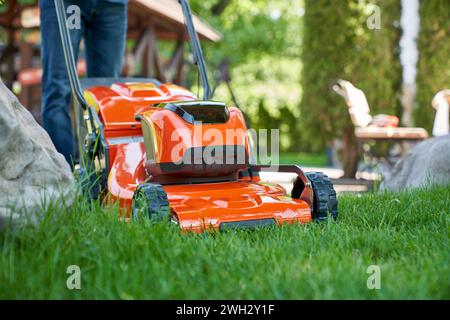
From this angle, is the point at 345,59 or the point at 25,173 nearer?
the point at 25,173

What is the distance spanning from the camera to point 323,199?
2.98 m

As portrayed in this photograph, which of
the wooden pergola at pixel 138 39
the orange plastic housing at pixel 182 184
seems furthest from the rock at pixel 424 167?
the wooden pergola at pixel 138 39

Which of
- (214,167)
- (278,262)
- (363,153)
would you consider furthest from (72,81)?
(363,153)

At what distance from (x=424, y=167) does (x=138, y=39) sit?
489 centimetres

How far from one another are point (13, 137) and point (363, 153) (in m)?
5.79

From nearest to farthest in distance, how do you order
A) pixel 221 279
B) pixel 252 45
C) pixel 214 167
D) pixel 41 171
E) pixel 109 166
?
pixel 221 279, pixel 41 171, pixel 214 167, pixel 109 166, pixel 252 45

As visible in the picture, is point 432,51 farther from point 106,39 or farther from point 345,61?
point 106,39

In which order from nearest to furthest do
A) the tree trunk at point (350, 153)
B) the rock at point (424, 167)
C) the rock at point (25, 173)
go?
the rock at point (25, 173) → the rock at point (424, 167) → the tree trunk at point (350, 153)

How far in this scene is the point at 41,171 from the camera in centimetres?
237

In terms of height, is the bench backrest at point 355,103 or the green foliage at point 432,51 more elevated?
the green foliage at point 432,51

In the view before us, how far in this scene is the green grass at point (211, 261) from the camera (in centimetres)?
189

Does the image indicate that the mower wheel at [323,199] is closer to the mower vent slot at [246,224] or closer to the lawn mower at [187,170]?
the lawn mower at [187,170]

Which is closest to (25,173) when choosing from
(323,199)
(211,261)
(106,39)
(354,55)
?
(211,261)
